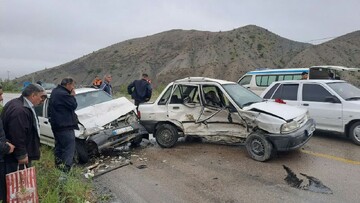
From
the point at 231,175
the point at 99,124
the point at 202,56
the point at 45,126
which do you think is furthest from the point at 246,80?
the point at 202,56

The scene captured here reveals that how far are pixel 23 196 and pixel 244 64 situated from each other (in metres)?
47.6

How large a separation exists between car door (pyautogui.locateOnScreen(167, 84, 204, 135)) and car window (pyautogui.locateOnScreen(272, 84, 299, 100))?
2546 mm

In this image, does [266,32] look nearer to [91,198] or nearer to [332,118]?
[332,118]

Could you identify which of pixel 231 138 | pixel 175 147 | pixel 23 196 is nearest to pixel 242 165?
pixel 231 138

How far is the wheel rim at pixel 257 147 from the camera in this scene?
6.01 m

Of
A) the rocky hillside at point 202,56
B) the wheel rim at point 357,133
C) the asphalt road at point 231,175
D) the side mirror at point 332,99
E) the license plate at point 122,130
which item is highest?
the rocky hillside at point 202,56

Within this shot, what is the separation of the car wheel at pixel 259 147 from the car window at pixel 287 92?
104 inches

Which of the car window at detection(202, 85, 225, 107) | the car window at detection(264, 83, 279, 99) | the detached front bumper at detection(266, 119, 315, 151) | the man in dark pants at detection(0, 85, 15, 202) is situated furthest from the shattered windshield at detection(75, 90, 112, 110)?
the car window at detection(264, 83, 279, 99)

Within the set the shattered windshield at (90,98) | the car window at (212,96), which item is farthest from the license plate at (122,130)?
the car window at (212,96)

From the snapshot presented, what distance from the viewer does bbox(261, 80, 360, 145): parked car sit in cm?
698

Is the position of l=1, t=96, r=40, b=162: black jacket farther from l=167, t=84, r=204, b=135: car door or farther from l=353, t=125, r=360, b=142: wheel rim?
l=353, t=125, r=360, b=142: wheel rim

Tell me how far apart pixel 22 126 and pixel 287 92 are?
6.59m

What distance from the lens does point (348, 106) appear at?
7.01 meters

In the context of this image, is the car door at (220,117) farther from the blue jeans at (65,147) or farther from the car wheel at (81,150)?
the blue jeans at (65,147)
